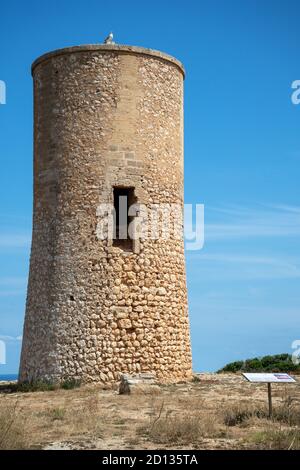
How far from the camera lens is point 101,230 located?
46.7 ft

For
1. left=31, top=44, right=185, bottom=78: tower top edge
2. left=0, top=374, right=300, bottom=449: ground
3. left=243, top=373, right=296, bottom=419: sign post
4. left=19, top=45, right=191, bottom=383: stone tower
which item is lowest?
left=0, top=374, right=300, bottom=449: ground

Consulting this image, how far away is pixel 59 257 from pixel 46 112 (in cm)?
332

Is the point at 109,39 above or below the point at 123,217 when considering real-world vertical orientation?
above

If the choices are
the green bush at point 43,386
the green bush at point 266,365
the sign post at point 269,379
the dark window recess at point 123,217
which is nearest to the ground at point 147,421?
the sign post at point 269,379

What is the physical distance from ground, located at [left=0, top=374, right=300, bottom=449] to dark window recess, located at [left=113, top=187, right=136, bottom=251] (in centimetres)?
331

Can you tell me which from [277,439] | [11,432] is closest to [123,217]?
[11,432]

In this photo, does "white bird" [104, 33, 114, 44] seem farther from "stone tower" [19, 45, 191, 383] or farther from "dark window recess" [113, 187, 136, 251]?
"dark window recess" [113, 187, 136, 251]

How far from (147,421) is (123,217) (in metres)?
6.14

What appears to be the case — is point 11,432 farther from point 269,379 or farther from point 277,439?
point 269,379

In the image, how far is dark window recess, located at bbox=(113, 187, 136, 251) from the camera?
1456cm

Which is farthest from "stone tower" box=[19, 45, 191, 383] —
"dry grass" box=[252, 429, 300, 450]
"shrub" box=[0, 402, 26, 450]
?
"dry grass" box=[252, 429, 300, 450]

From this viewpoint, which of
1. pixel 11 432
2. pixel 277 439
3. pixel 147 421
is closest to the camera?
pixel 277 439
